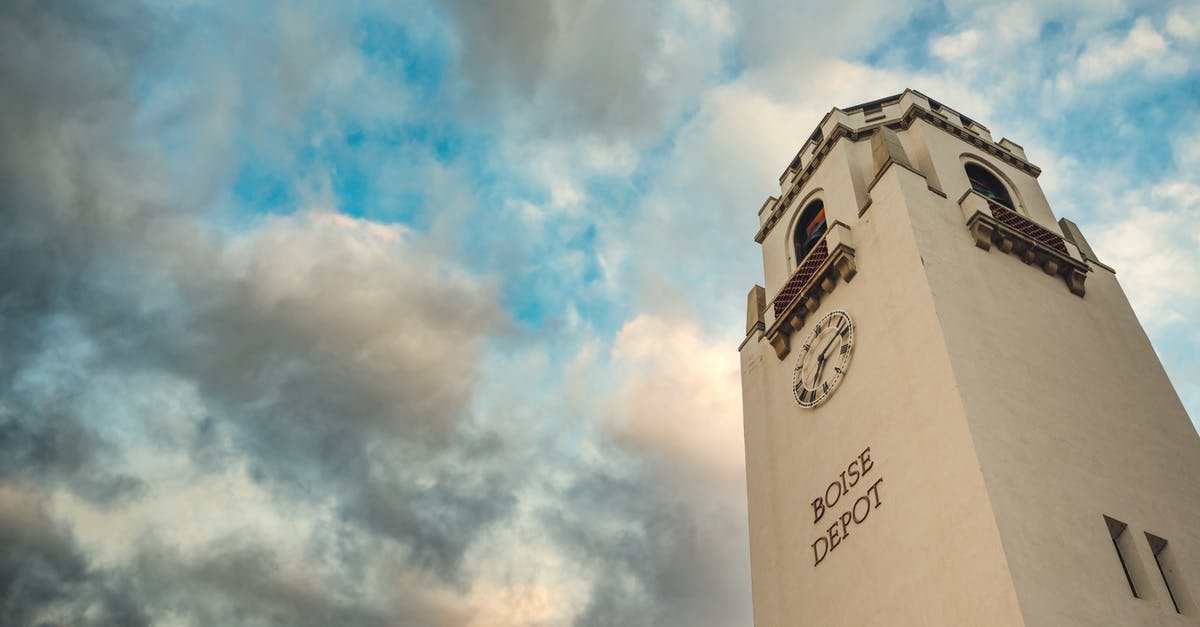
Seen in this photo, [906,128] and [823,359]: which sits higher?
[906,128]

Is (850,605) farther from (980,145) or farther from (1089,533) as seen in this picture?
(980,145)

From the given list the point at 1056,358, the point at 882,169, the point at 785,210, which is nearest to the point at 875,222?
the point at 882,169

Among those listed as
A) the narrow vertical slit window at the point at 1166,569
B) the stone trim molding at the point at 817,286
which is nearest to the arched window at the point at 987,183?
the stone trim molding at the point at 817,286

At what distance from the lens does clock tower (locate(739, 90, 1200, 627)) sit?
16078 millimetres

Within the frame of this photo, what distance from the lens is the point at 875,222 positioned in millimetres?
24422

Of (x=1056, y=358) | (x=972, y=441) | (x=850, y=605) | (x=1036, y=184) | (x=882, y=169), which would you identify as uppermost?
(x=1036, y=184)

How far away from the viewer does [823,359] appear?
79.2 ft

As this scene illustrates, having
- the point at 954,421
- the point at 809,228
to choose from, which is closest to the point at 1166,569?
the point at 954,421

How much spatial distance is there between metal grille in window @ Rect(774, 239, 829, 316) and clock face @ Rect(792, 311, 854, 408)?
1814mm

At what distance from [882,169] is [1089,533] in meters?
12.2

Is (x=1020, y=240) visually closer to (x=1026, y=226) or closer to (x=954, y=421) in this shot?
(x=1026, y=226)

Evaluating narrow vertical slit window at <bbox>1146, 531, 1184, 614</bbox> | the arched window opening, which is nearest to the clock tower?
narrow vertical slit window at <bbox>1146, 531, 1184, 614</bbox>

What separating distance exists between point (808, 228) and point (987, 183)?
6090mm

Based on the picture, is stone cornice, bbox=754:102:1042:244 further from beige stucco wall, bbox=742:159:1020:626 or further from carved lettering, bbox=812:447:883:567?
carved lettering, bbox=812:447:883:567
